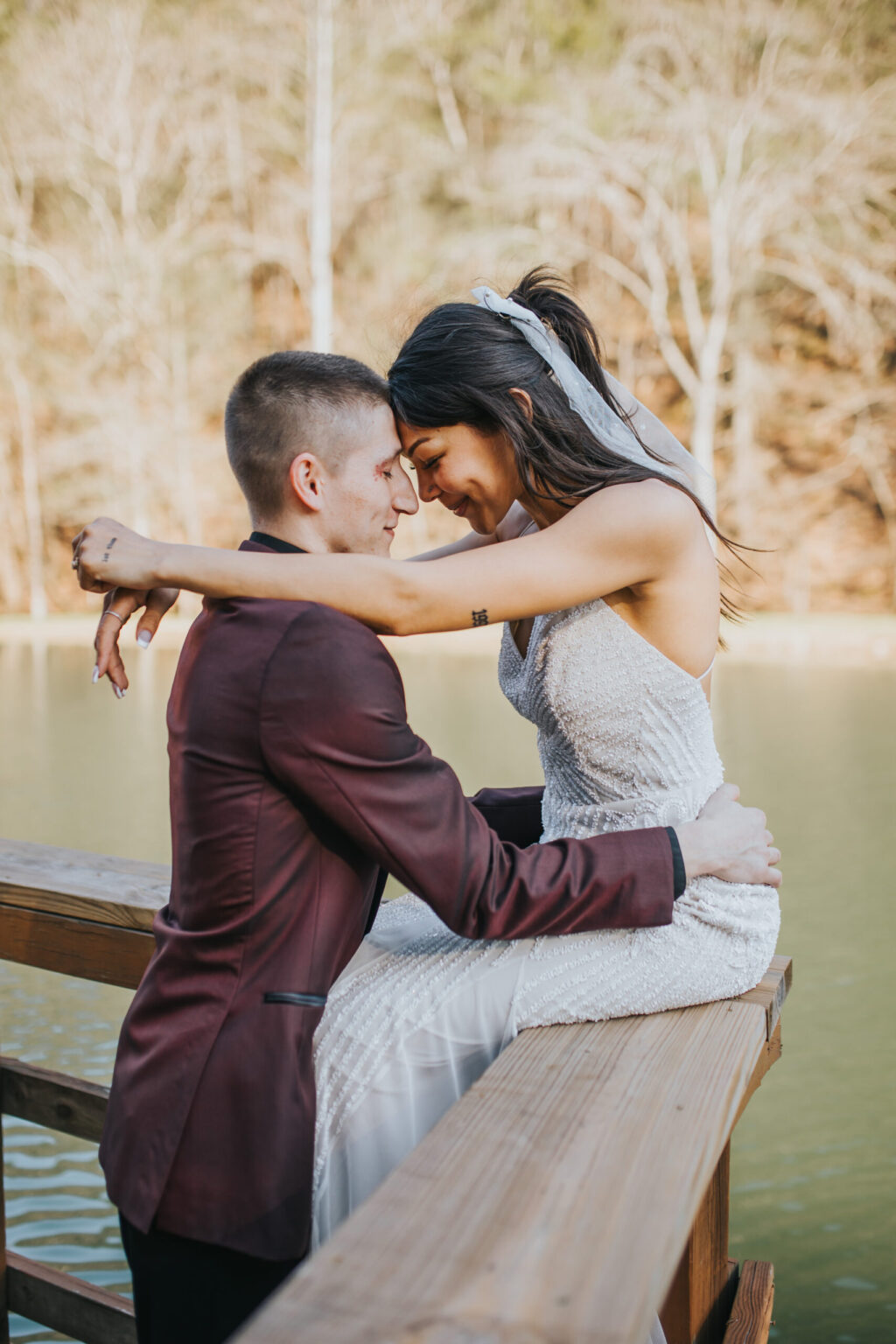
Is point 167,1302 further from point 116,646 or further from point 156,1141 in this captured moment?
point 116,646

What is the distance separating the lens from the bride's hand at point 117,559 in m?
1.69

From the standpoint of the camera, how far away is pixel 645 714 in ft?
5.83

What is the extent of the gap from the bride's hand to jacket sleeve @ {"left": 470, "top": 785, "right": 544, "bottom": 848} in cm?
72

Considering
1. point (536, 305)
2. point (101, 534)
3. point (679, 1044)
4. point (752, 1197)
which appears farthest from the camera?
point (752, 1197)

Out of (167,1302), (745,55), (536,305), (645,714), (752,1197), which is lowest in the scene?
(752,1197)

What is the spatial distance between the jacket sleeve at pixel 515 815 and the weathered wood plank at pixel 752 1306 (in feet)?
2.44

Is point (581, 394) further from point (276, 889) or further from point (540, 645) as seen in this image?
point (276, 889)

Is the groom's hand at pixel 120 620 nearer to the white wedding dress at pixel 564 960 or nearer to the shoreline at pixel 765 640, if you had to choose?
the white wedding dress at pixel 564 960

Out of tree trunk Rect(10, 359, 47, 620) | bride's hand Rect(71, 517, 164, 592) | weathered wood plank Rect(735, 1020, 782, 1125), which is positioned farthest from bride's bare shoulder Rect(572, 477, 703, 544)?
tree trunk Rect(10, 359, 47, 620)

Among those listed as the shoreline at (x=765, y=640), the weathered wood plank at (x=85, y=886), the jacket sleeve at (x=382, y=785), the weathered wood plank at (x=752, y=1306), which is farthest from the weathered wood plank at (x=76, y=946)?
the shoreline at (x=765, y=640)

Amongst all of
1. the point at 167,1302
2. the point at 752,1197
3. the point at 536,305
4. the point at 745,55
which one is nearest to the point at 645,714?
the point at 536,305

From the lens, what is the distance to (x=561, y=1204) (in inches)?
37.3

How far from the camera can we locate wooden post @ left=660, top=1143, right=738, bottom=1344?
1693 millimetres

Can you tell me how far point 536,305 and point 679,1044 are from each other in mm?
1257
